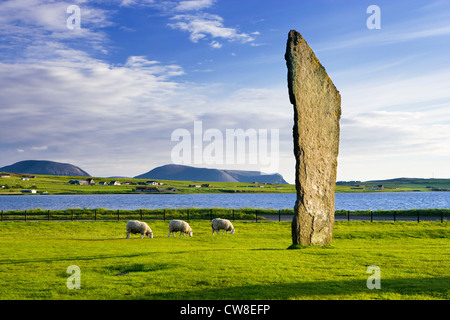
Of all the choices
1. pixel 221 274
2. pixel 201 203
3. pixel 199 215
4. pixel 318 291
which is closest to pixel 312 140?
pixel 221 274

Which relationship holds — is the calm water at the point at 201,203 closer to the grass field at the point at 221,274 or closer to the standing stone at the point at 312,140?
the grass field at the point at 221,274

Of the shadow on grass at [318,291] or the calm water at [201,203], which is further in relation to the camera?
the calm water at [201,203]

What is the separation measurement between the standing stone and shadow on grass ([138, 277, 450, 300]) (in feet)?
26.5

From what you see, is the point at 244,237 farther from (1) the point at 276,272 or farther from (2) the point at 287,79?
(1) the point at 276,272

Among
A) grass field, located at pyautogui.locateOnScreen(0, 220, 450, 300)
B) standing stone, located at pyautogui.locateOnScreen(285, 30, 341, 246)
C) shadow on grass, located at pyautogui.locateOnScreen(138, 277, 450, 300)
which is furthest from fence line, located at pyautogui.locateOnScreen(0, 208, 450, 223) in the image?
shadow on grass, located at pyautogui.locateOnScreen(138, 277, 450, 300)

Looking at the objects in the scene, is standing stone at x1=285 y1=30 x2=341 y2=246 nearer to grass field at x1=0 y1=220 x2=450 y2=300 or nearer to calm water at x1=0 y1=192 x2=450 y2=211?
grass field at x1=0 y1=220 x2=450 y2=300

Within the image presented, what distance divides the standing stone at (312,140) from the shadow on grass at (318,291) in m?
8.09

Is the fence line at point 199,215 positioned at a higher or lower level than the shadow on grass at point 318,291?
lower

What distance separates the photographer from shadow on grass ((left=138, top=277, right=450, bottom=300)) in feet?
33.5

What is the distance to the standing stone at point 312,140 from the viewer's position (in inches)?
776

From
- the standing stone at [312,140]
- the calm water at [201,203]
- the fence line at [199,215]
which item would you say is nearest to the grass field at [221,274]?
the standing stone at [312,140]

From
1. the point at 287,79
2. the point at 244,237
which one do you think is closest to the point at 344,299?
the point at 287,79

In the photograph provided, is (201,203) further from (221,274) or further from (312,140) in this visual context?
(221,274)

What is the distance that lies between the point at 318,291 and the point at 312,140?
33.9 ft
